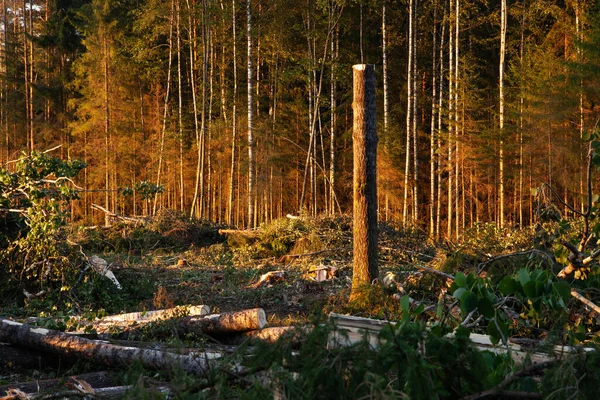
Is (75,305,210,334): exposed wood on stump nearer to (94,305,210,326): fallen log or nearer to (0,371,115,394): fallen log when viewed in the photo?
(94,305,210,326): fallen log

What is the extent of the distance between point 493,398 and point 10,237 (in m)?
7.46

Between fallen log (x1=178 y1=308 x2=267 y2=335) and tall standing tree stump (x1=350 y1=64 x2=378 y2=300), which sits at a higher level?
tall standing tree stump (x1=350 y1=64 x2=378 y2=300)

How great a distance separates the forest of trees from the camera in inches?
659

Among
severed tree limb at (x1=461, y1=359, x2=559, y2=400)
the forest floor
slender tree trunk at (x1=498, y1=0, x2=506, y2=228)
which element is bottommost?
the forest floor

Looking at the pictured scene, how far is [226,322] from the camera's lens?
17.6 feet

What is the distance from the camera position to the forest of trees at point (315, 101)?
16.8 meters

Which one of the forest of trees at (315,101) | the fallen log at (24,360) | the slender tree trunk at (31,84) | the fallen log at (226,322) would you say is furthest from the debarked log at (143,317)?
the slender tree trunk at (31,84)

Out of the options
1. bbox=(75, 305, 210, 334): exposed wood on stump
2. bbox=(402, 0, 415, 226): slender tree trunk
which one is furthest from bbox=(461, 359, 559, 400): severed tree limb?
bbox=(402, 0, 415, 226): slender tree trunk

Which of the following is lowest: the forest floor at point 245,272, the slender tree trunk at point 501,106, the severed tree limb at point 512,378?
the forest floor at point 245,272

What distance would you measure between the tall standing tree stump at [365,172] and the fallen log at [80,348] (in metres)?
2.78

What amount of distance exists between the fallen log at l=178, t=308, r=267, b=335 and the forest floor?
10cm

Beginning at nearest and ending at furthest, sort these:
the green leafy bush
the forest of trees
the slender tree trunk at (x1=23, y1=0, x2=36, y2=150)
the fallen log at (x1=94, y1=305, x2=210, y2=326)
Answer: the fallen log at (x1=94, y1=305, x2=210, y2=326), the green leafy bush, the forest of trees, the slender tree trunk at (x1=23, y1=0, x2=36, y2=150)

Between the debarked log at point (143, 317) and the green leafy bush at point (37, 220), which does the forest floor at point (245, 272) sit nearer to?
the debarked log at point (143, 317)

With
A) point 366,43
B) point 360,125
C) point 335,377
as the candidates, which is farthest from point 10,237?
point 366,43
